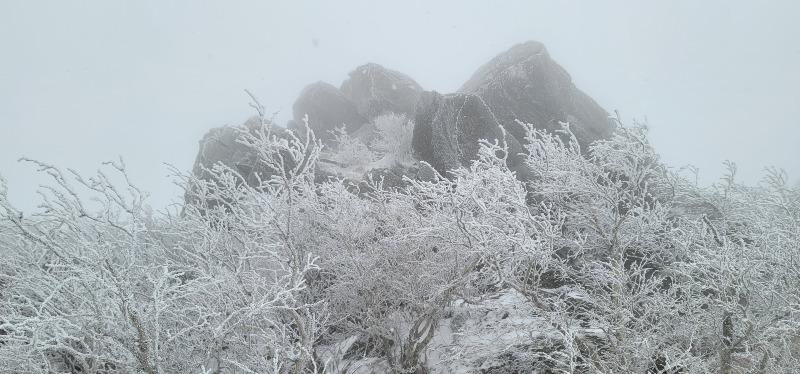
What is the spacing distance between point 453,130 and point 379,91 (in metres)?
12.9

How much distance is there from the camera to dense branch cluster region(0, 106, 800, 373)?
5203 millimetres

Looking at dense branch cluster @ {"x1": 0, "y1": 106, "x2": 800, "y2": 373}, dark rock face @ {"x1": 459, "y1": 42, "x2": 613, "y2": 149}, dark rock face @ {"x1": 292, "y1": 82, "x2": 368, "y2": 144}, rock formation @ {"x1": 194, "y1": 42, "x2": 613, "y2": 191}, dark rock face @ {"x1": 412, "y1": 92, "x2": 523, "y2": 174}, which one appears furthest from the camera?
dark rock face @ {"x1": 292, "y1": 82, "x2": 368, "y2": 144}

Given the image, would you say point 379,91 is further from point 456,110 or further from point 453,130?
point 453,130

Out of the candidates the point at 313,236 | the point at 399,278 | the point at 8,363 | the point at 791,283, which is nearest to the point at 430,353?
the point at 399,278

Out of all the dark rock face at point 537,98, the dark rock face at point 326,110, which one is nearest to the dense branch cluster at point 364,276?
the dark rock face at point 537,98

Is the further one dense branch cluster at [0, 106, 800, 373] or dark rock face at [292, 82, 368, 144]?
dark rock face at [292, 82, 368, 144]

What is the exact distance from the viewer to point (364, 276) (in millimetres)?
8461

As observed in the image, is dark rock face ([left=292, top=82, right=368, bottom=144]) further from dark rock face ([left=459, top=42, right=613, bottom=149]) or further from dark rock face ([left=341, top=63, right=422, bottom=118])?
dark rock face ([left=459, top=42, right=613, bottom=149])

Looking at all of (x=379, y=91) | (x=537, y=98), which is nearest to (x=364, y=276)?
(x=537, y=98)

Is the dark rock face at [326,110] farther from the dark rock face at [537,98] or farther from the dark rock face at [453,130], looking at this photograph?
the dark rock face at [453,130]

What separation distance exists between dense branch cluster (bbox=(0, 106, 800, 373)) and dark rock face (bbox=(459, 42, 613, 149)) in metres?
9.03

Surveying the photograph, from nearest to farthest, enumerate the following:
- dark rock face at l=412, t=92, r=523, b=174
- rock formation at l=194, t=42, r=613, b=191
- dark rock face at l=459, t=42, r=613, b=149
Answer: dark rock face at l=412, t=92, r=523, b=174 < rock formation at l=194, t=42, r=613, b=191 < dark rock face at l=459, t=42, r=613, b=149

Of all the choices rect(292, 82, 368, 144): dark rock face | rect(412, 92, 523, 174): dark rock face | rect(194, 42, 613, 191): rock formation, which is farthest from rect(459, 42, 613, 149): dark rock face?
rect(292, 82, 368, 144): dark rock face

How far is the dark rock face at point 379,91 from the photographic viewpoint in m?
27.9
